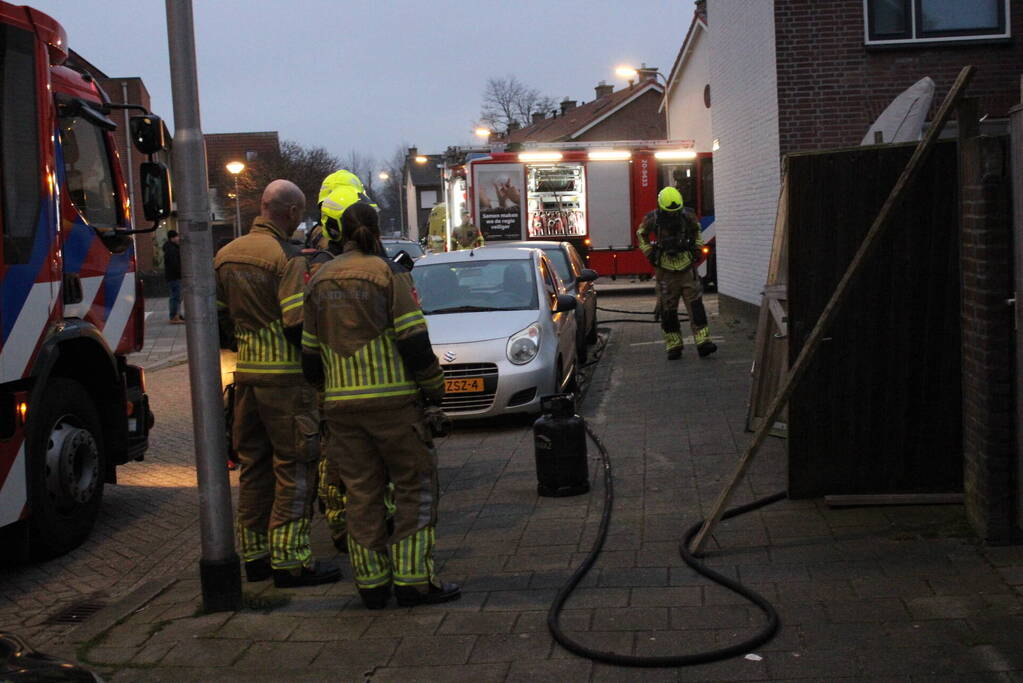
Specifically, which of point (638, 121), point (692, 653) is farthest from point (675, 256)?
point (638, 121)

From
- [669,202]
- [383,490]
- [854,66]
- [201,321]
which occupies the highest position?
[854,66]

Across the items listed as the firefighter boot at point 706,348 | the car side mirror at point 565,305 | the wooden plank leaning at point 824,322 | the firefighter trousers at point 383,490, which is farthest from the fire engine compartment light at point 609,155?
the firefighter trousers at point 383,490

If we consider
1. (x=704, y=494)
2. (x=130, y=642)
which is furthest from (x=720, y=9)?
(x=130, y=642)

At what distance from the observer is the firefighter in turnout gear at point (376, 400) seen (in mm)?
5340

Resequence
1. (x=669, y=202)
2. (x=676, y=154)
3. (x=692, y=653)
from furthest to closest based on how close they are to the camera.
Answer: (x=676, y=154), (x=669, y=202), (x=692, y=653)

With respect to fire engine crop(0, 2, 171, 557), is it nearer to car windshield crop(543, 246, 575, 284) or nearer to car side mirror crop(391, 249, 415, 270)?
car side mirror crop(391, 249, 415, 270)

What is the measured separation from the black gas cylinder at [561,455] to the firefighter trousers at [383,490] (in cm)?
220

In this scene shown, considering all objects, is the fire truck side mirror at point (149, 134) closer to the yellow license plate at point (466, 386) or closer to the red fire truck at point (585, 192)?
the yellow license plate at point (466, 386)

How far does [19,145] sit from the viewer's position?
664 cm

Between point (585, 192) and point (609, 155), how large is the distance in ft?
3.32

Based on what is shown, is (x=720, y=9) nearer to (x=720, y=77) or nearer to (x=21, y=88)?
(x=720, y=77)

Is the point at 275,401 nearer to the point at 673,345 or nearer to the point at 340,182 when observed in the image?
the point at 340,182

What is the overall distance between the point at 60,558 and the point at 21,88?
108 inches

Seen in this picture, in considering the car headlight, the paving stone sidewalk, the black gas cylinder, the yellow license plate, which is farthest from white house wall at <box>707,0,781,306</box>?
the paving stone sidewalk
